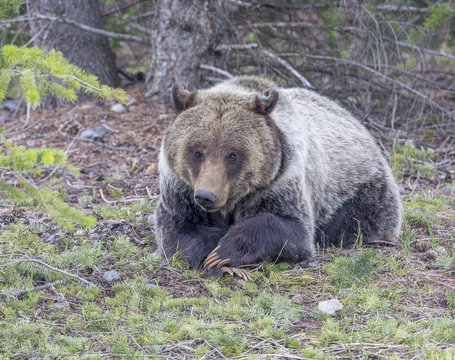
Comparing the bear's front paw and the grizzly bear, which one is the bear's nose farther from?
the bear's front paw

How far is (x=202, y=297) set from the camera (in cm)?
420

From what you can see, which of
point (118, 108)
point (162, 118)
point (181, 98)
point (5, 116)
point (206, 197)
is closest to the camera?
point (206, 197)

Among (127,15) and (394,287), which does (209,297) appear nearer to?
(394,287)

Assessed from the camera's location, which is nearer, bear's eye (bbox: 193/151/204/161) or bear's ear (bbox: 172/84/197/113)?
bear's eye (bbox: 193/151/204/161)

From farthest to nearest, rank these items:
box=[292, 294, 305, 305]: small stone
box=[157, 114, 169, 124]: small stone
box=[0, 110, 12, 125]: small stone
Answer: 1. box=[0, 110, 12, 125]: small stone
2. box=[157, 114, 169, 124]: small stone
3. box=[292, 294, 305, 305]: small stone

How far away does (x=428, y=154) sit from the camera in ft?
27.3

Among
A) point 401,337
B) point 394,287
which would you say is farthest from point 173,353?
point 394,287

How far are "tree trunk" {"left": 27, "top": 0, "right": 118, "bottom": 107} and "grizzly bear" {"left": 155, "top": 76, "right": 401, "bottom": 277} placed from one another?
456cm

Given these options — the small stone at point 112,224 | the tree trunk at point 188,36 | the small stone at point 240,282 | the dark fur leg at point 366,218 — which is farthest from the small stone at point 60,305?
the tree trunk at point 188,36

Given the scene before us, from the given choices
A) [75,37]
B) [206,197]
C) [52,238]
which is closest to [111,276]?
[206,197]

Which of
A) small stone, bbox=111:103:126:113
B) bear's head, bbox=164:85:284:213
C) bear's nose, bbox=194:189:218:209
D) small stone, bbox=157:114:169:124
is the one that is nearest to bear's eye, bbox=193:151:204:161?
bear's head, bbox=164:85:284:213

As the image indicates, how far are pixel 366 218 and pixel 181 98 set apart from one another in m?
2.25

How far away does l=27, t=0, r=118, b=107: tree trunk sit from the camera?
9141mm

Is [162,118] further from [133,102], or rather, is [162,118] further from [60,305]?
[60,305]
